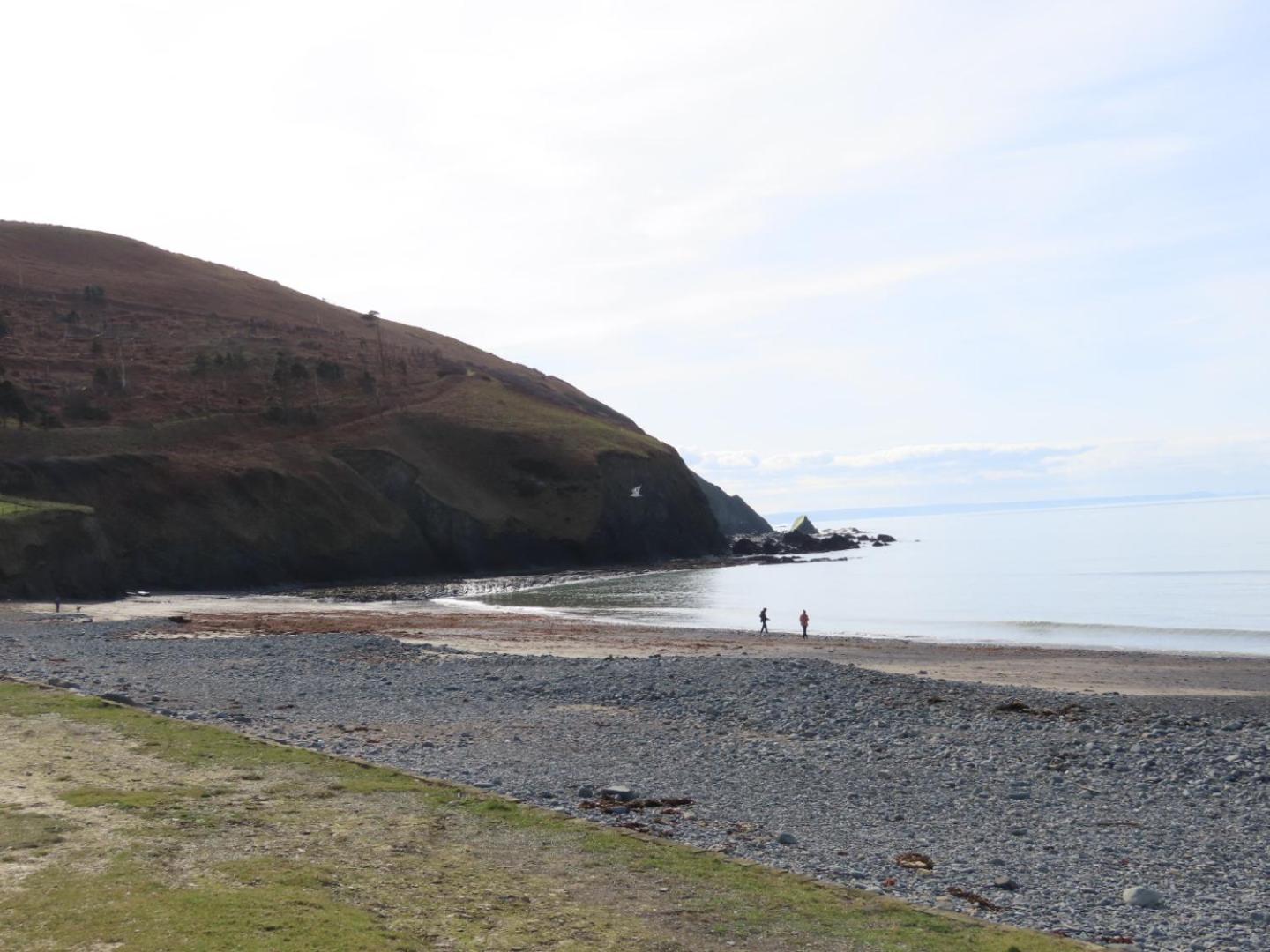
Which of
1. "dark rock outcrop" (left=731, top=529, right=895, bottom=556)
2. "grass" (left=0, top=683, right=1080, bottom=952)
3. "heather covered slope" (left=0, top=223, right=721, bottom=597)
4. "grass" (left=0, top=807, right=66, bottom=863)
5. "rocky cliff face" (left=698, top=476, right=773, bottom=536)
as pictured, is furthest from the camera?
"rocky cliff face" (left=698, top=476, right=773, bottom=536)

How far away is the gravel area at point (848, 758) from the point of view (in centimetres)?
1124

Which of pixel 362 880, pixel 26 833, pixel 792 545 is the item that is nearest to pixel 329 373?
pixel 792 545

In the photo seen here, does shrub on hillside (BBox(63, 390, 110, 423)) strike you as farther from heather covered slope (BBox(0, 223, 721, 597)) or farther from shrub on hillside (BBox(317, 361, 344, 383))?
shrub on hillside (BBox(317, 361, 344, 383))

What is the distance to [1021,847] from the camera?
12.8 metres

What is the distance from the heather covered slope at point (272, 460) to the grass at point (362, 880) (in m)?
56.1

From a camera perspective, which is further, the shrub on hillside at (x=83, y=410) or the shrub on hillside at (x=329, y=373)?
the shrub on hillside at (x=329, y=373)

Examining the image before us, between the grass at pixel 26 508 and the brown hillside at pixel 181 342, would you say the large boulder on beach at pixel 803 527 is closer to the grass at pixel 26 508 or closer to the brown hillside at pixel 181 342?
the brown hillside at pixel 181 342

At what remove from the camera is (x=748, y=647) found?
147 ft

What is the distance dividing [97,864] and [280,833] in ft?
6.18

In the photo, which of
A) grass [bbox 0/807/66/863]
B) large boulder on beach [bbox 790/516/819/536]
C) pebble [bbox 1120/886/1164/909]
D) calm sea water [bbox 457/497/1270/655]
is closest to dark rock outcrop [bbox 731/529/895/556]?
large boulder on beach [bbox 790/516/819/536]

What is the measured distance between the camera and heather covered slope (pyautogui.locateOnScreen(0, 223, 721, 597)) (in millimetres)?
82062

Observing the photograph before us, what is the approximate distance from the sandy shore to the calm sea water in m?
5.59

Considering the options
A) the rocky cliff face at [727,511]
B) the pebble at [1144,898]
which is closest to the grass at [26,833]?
the pebble at [1144,898]

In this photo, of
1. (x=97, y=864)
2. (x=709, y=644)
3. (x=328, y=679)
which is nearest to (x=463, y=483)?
(x=709, y=644)
